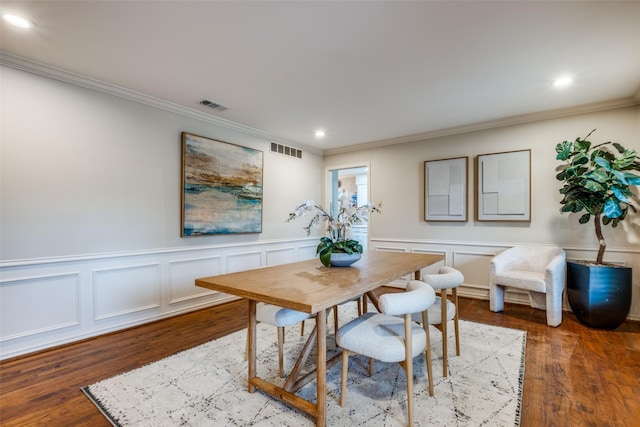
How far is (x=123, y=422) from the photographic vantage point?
1662mm

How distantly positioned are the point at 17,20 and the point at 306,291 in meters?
2.62

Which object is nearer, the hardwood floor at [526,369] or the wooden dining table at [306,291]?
the wooden dining table at [306,291]

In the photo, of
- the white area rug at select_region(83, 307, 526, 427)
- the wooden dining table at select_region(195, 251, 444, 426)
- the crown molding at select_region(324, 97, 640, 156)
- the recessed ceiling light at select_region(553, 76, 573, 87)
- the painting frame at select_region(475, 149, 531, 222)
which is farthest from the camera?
the painting frame at select_region(475, 149, 531, 222)

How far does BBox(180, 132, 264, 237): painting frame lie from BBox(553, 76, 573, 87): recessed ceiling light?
359 centimetres

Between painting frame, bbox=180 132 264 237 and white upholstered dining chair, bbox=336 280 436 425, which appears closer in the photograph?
white upholstered dining chair, bbox=336 280 436 425

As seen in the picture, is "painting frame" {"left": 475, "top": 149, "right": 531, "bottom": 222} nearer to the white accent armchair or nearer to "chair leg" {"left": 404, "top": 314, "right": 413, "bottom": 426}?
the white accent armchair

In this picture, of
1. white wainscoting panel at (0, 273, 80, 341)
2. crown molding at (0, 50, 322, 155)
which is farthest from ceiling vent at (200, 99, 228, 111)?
white wainscoting panel at (0, 273, 80, 341)

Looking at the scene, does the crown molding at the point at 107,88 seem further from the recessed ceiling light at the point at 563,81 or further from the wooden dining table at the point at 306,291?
the recessed ceiling light at the point at 563,81

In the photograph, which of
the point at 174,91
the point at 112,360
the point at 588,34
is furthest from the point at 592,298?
the point at 174,91

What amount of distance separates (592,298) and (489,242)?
125 cm

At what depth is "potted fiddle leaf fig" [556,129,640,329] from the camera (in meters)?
2.94

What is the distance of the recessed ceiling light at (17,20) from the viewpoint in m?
1.92

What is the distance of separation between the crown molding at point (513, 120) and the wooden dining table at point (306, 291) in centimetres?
272

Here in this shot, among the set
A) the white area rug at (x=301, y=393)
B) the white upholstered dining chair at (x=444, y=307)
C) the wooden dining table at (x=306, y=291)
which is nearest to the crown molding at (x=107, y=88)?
the wooden dining table at (x=306, y=291)
